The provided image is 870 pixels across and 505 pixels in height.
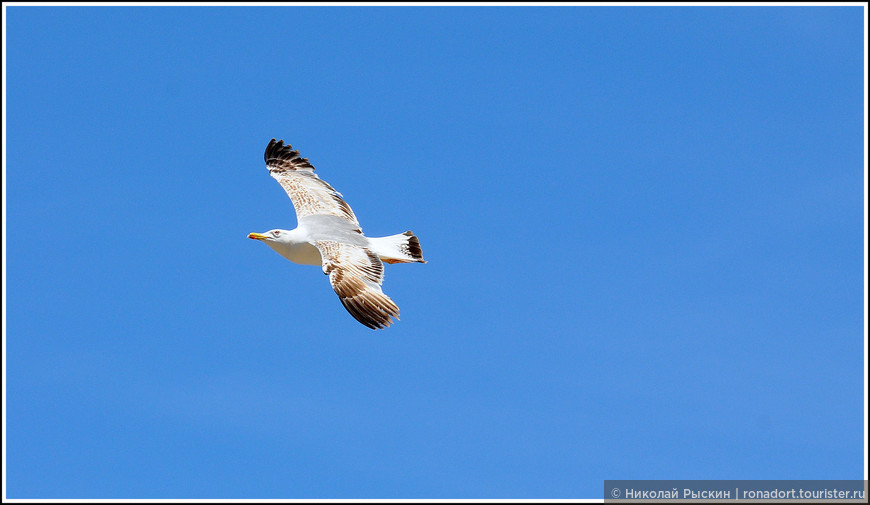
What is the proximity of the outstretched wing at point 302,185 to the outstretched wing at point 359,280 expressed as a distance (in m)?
2.99

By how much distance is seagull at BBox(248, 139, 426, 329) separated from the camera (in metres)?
22.3

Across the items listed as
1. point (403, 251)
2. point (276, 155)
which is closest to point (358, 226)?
point (403, 251)

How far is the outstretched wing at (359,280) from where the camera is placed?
21.8 meters

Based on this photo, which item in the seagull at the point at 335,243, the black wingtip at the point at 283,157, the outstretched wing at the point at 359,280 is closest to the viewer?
the outstretched wing at the point at 359,280

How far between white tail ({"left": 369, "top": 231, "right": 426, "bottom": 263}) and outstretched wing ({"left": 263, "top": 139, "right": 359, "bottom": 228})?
5.86 feet

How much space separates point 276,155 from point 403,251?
7.79 meters

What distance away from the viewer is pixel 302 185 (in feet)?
99.2

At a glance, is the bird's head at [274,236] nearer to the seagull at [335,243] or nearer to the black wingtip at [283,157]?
the seagull at [335,243]

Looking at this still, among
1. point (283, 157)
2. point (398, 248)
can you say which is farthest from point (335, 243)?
point (283, 157)

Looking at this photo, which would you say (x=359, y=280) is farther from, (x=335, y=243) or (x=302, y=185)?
(x=302, y=185)

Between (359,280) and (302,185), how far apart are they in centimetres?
787

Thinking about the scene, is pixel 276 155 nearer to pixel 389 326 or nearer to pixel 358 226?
pixel 358 226

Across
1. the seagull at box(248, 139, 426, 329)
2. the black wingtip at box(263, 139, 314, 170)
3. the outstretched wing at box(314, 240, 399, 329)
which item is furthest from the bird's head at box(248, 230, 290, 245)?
the black wingtip at box(263, 139, 314, 170)

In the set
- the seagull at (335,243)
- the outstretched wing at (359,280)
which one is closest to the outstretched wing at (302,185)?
the seagull at (335,243)
